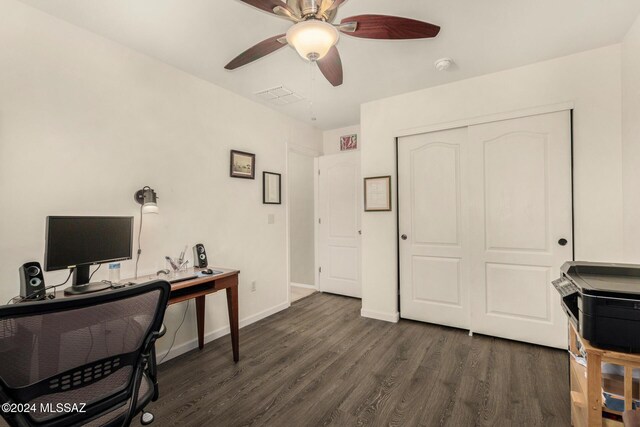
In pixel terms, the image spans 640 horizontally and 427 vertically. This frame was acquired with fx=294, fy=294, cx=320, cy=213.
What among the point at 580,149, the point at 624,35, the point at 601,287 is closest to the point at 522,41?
the point at 624,35

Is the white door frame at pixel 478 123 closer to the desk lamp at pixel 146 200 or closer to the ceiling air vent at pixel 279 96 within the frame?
the ceiling air vent at pixel 279 96

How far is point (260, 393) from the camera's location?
206 cm

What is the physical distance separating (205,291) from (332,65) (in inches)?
75.4

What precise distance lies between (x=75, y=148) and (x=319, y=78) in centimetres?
208

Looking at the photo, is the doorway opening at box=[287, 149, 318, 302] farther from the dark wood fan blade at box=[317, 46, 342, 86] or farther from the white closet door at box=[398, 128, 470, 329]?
the dark wood fan blade at box=[317, 46, 342, 86]

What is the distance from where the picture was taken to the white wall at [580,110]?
2.40 meters

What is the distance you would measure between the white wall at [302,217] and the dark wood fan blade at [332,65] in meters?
2.71

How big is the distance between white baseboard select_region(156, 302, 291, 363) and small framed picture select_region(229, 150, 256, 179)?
5.30 ft

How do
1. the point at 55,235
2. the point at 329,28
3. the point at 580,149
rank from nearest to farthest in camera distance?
the point at 329,28 < the point at 55,235 < the point at 580,149

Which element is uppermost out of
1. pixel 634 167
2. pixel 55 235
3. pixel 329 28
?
pixel 329 28

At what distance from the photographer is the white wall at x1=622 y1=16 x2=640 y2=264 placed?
2.11 meters

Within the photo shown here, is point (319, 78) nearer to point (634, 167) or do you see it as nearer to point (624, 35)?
point (624, 35)

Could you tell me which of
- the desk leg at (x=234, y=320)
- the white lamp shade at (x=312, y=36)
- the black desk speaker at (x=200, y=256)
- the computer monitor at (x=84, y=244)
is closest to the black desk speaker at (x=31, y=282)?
the computer monitor at (x=84, y=244)

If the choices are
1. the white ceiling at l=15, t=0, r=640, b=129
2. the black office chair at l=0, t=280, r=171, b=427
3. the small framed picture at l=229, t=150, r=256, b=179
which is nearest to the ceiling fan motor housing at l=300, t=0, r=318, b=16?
the white ceiling at l=15, t=0, r=640, b=129
